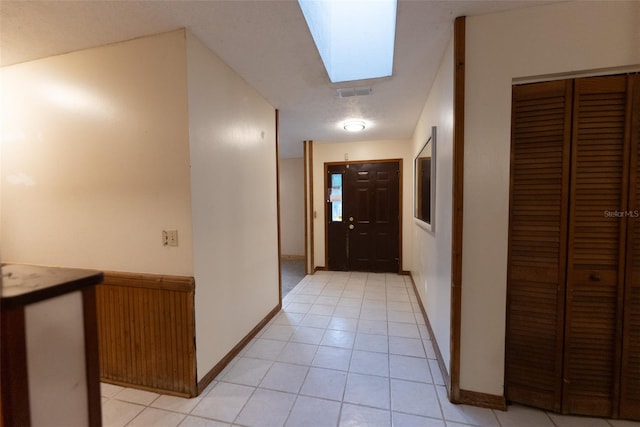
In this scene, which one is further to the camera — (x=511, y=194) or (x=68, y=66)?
(x=68, y=66)

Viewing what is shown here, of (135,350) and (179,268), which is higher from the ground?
(179,268)

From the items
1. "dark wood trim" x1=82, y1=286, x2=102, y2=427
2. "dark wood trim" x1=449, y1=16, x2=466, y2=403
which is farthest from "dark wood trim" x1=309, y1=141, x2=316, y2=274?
"dark wood trim" x1=82, y1=286, x2=102, y2=427

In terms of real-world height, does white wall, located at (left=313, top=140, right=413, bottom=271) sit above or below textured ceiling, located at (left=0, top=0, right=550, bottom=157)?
below

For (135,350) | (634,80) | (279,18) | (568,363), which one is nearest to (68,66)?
(279,18)

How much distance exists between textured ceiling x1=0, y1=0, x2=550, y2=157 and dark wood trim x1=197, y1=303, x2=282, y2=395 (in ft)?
7.57

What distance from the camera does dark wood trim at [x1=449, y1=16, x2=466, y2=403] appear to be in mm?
1573

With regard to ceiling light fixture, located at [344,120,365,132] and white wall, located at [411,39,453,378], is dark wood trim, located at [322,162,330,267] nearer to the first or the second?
ceiling light fixture, located at [344,120,365,132]

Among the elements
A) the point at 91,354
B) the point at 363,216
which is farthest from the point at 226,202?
the point at 363,216

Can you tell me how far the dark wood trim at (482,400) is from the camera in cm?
162

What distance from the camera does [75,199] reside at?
1.92m

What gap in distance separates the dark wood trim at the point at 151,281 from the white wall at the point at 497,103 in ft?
5.82

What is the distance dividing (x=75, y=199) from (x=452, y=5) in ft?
9.04

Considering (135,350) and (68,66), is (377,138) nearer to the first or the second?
(68,66)

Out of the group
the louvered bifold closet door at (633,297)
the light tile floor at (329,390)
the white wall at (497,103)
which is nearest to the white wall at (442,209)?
the white wall at (497,103)
